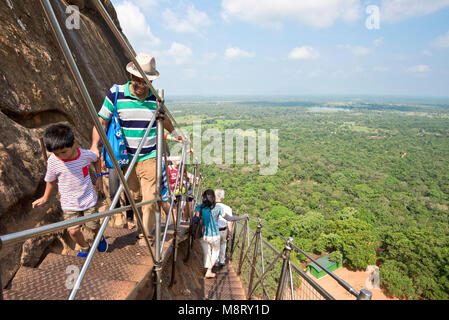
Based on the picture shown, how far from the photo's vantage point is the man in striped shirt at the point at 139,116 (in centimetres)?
232

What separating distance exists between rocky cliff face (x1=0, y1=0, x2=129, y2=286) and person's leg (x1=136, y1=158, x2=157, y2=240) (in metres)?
1.17

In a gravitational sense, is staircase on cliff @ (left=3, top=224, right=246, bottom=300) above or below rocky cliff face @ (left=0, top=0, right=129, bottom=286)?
below

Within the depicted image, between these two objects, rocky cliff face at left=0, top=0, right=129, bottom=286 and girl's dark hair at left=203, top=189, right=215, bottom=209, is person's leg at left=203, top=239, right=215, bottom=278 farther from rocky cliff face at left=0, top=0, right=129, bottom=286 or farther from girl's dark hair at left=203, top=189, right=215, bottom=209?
rocky cliff face at left=0, top=0, right=129, bottom=286

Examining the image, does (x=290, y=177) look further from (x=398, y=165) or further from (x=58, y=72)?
(x=58, y=72)

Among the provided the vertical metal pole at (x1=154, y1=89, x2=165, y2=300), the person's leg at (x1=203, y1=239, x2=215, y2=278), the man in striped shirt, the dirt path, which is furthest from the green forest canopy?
the vertical metal pole at (x1=154, y1=89, x2=165, y2=300)

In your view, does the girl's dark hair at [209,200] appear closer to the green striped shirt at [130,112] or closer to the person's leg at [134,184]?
the person's leg at [134,184]

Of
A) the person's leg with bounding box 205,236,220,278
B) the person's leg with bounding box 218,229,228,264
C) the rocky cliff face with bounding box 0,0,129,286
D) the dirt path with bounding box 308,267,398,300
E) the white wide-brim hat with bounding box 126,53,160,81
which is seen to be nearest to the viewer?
the rocky cliff face with bounding box 0,0,129,286

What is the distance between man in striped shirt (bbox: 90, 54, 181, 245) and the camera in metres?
2.32

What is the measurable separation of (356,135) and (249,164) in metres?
58.0

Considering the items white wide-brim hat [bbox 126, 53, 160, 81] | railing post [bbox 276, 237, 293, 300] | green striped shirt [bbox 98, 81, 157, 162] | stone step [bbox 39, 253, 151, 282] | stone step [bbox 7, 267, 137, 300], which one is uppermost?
white wide-brim hat [bbox 126, 53, 160, 81]

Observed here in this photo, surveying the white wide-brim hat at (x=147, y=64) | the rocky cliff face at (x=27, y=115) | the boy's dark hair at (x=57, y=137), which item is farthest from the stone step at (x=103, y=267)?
the white wide-brim hat at (x=147, y=64)

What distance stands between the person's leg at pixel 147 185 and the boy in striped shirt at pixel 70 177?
460 millimetres

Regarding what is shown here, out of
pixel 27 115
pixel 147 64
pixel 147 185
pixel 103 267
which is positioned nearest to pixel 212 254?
pixel 147 185

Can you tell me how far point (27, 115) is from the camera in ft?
9.51
